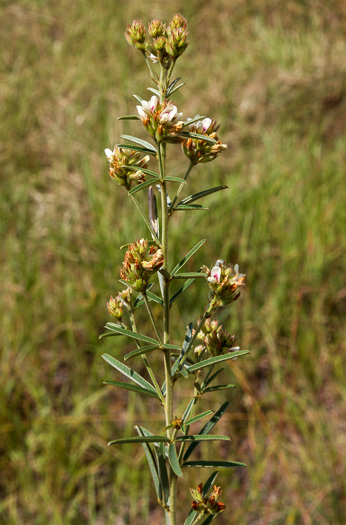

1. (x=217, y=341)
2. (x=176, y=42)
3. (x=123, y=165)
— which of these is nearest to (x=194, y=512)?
(x=217, y=341)

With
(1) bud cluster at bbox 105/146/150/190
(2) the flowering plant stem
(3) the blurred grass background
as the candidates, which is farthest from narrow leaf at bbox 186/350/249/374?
(3) the blurred grass background

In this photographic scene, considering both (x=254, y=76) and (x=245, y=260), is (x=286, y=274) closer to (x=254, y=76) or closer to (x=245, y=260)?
(x=245, y=260)

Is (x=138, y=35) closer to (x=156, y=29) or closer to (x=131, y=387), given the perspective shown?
(x=156, y=29)

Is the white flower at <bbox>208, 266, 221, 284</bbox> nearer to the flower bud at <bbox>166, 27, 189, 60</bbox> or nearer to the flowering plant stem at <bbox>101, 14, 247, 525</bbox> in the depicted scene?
the flowering plant stem at <bbox>101, 14, 247, 525</bbox>

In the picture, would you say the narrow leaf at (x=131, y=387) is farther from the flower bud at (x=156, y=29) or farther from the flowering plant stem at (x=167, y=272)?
the flower bud at (x=156, y=29)

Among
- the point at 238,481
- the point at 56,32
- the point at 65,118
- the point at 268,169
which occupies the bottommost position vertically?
the point at 238,481

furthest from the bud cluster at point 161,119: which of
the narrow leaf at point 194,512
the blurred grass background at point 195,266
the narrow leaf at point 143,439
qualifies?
the blurred grass background at point 195,266

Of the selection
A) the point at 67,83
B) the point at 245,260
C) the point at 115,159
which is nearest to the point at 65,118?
the point at 67,83
